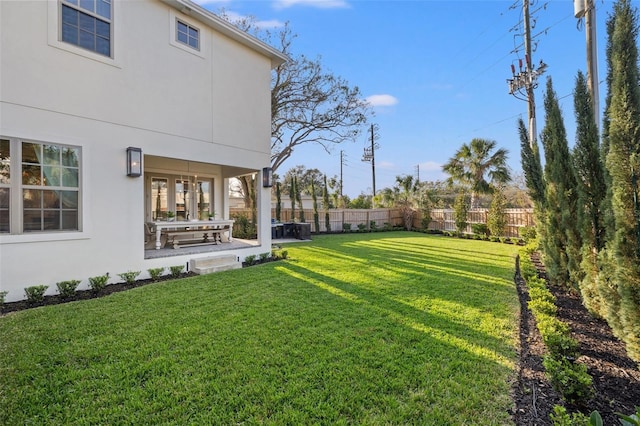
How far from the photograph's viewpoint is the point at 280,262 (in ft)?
26.5

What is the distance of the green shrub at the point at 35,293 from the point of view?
15.0ft

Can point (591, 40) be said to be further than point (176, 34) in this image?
No

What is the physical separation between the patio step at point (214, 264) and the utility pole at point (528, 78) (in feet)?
35.4

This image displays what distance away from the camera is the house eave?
21.9ft

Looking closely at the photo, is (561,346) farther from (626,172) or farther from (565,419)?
(626,172)

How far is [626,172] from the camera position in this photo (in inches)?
101

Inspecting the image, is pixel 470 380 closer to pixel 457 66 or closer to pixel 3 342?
pixel 3 342

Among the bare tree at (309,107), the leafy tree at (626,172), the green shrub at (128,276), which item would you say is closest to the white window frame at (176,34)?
the green shrub at (128,276)

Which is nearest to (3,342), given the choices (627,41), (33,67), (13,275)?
(13,275)

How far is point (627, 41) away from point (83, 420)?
5.48 m

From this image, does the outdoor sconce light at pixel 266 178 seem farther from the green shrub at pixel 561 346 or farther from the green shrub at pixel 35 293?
the green shrub at pixel 561 346

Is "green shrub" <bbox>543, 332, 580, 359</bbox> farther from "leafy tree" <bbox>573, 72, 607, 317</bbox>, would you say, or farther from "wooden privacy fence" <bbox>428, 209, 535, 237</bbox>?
"wooden privacy fence" <bbox>428, 209, 535, 237</bbox>

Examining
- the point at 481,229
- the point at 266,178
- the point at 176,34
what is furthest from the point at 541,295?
the point at 481,229

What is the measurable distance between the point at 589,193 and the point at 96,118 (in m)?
8.13
